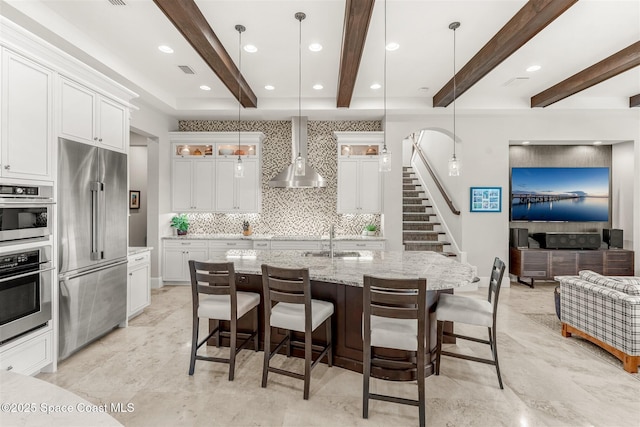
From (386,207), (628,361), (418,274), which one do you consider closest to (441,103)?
(386,207)

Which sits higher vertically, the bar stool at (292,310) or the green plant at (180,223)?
the green plant at (180,223)

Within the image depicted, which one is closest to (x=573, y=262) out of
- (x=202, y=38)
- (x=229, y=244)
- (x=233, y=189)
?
(x=229, y=244)

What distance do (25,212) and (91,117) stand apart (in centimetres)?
120

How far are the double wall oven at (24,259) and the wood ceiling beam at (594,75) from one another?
6.27 metres

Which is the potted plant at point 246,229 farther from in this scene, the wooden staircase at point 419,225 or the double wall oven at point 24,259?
the double wall oven at point 24,259

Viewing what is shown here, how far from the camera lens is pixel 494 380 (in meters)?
2.77

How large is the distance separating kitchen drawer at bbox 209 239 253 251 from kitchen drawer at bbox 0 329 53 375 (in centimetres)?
307

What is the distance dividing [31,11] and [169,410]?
3.56 meters

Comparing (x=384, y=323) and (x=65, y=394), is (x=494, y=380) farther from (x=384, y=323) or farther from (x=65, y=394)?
(x=65, y=394)

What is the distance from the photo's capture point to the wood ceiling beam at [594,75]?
151 inches

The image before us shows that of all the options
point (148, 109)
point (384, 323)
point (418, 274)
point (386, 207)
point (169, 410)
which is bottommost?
point (169, 410)

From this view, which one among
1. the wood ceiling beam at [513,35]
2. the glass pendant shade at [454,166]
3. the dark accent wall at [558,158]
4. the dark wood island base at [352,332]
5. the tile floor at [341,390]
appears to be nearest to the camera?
the tile floor at [341,390]

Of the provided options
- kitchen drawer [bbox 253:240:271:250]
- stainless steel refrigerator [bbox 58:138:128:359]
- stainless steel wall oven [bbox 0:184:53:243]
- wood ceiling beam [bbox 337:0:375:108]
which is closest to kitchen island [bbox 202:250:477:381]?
stainless steel refrigerator [bbox 58:138:128:359]

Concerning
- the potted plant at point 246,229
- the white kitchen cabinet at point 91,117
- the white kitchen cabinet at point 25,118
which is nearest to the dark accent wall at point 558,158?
the potted plant at point 246,229
